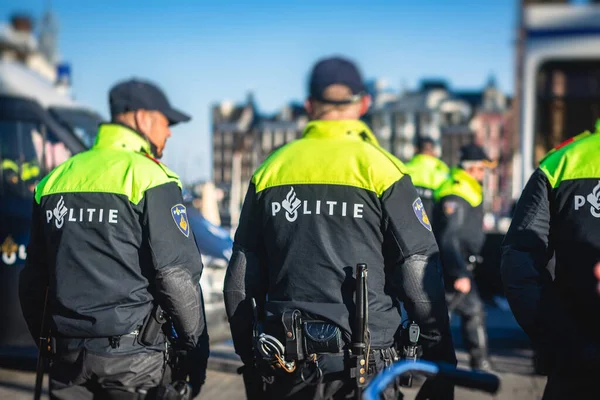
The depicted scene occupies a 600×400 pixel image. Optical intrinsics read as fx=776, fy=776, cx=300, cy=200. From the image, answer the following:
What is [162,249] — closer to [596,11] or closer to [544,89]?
[544,89]

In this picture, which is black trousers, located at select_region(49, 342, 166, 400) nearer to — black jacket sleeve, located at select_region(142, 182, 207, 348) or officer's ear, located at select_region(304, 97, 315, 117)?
black jacket sleeve, located at select_region(142, 182, 207, 348)

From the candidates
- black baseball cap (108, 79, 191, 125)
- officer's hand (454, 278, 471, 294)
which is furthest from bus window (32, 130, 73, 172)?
black baseball cap (108, 79, 191, 125)

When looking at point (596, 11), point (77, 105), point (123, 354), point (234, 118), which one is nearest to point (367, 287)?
point (123, 354)

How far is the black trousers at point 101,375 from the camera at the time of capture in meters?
3.07

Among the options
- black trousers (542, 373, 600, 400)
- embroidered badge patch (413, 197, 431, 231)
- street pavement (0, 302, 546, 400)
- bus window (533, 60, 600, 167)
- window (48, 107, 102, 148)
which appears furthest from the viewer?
bus window (533, 60, 600, 167)

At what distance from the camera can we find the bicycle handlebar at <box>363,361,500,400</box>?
1978mm

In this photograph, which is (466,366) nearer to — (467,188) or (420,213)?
(467,188)

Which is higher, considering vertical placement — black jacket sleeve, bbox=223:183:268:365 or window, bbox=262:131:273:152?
black jacket sleeve, bbox=223:183:268:365

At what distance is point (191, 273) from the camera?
3.23 m

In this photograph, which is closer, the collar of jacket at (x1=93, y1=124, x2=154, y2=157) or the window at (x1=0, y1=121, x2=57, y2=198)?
the collar of jacket at (x1=93, y1=124, x2=154, y2=157)

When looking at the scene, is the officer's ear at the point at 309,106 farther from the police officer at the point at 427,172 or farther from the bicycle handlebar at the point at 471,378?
the police officer at the point at 427,172

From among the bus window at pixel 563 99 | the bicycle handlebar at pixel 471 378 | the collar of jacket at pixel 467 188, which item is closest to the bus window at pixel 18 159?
the collar of jacket at pixel 467 188

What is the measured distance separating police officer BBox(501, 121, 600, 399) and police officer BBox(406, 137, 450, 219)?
14.4ft

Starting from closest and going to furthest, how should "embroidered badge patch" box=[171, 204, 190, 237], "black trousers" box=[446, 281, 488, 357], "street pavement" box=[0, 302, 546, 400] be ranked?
"embroidered badge patch" box=[171, 204, 190, 237]
"street pavement" box=[0, 302, 546, 400]
"black trousers" box=[446, 281, 488, 357]
